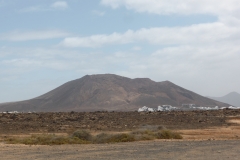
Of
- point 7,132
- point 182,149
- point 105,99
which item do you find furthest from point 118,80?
point 182,149

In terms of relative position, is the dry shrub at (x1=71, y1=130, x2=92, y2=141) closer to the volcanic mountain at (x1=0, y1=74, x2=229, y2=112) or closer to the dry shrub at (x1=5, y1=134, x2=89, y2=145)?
the dry shrub at (x1=5, y1=134, x2=89, y2=145)

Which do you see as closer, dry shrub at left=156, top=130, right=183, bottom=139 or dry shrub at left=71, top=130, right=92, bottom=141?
dry shrub at left=71, top=130, right=92, bottom=141

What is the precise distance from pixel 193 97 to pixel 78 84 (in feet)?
144

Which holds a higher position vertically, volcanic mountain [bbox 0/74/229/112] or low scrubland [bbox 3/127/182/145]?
volcanic mountain [bbox 0/74/229/112]

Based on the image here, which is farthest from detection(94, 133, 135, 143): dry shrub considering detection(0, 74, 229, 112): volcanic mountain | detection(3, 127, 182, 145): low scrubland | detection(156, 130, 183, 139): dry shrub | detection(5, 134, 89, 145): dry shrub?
detection(0, 74, 229, 112): volcanic mountain

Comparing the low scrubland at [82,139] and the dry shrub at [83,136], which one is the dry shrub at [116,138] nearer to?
the low scrubland at [82,139]

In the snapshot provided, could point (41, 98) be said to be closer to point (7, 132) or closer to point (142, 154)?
point (7, 132)

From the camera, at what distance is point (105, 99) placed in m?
146

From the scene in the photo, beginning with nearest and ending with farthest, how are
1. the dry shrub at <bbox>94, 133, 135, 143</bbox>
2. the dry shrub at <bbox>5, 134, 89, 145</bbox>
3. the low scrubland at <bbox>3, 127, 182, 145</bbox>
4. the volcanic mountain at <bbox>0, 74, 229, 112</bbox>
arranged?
1. the dry shrub at <bbox>5, 134, 89, 145</bbox>
2. the low scrubland at <bbox>3, 127, 182, 145</bbox>
3. the dry shrub at <bbox>94, 133, 135, 143</bbox>
4. the volcanic mountain at <bbox>0, 74, 229, 112</bbox>

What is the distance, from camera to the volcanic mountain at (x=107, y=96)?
142113 mm

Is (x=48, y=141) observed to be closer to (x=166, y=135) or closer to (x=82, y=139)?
(x=82, y=139)

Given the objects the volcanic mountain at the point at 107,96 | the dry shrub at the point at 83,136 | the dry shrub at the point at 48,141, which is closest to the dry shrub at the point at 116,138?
the dry shrub at the point at 83,136

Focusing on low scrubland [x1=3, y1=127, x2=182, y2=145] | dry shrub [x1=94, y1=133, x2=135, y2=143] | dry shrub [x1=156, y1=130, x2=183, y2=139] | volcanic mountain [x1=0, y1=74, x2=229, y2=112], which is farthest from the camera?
volcanic mountain [x1=0, y1=74, x2=229, y2=112]

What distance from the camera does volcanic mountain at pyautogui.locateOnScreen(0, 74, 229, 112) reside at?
142 metres
